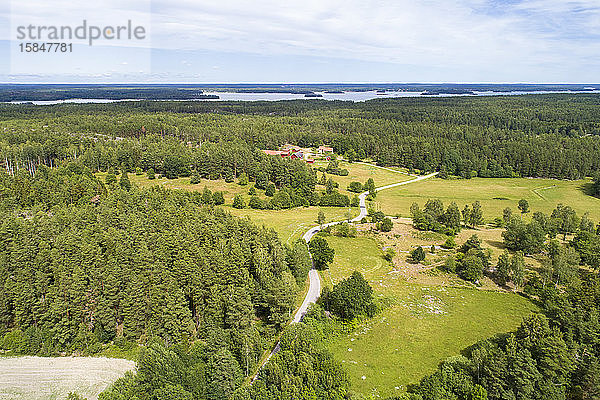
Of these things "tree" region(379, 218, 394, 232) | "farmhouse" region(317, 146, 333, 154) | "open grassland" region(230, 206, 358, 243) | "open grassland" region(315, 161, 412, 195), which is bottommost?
"open grassland" region(230, 206, 358, 243)

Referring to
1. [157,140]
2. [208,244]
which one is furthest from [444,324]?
[157,140]

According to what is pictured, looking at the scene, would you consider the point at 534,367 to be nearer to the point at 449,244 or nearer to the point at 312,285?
the point at 312,285

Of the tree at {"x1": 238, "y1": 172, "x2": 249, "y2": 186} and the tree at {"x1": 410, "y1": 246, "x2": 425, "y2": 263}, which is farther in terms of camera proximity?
the tree at {"x1": 238, "y1": 172, "x2": 249, "y2": 186}

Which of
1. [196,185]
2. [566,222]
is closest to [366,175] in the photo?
[196,185]

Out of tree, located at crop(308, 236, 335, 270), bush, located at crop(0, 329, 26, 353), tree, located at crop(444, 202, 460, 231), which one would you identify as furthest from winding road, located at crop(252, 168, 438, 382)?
bush, located at crop(0, 329, 26, 353)

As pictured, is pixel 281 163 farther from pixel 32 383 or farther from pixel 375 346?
pixel 32 383

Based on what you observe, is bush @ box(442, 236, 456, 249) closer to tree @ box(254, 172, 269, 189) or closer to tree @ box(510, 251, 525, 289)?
tree @ box(510, 251, 525, 289)

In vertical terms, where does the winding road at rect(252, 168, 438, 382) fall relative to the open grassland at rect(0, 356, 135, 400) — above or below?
above
